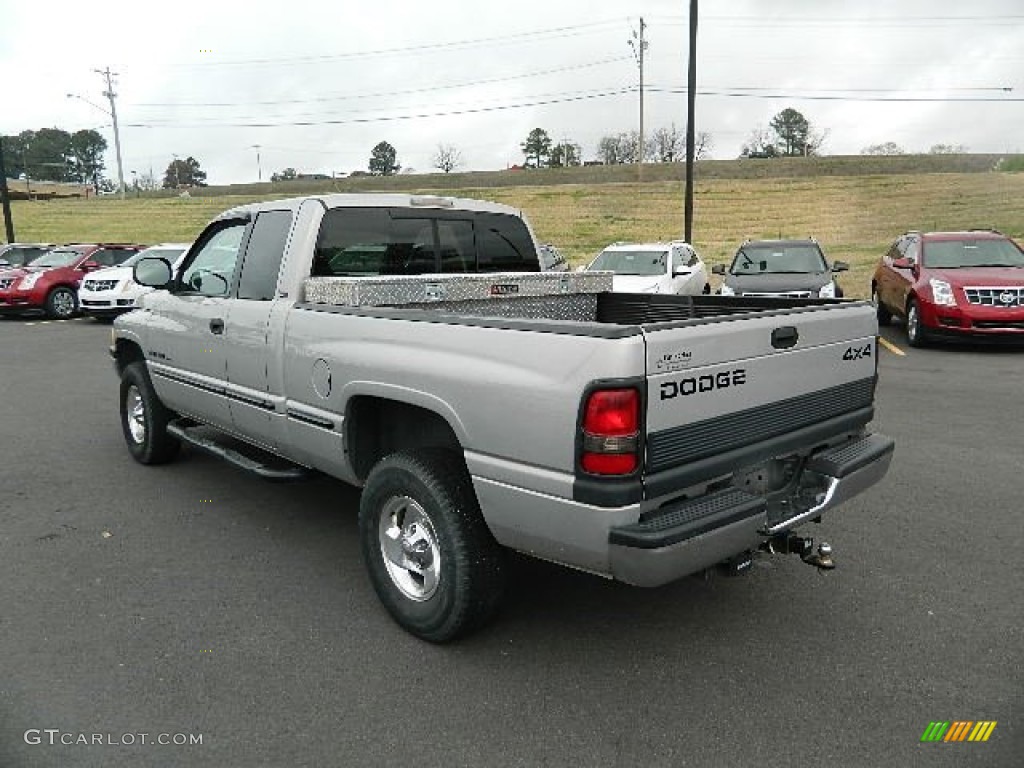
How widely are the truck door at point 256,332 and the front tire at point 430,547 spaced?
0.96 m

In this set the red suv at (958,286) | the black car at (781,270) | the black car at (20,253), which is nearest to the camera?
the red suv at (958,286)

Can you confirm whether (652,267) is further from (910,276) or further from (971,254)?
(971,254)

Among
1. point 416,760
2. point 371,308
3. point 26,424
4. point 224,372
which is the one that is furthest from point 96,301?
point 416,760

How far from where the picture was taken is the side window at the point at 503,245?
499 centimetres

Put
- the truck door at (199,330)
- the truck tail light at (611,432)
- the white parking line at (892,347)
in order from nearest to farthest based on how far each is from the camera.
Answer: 1. the truck tail light at (611,432)
2. the truck door at (199,330)
3. the white parking line at (892,347)

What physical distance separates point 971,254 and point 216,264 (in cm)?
1093

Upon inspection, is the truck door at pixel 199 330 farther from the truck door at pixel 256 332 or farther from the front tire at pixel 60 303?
the front tire at pixel 60 303

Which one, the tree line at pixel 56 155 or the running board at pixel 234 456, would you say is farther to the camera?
the tree line at pixel 56 155

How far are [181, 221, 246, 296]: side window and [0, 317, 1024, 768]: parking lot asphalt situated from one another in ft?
4.57

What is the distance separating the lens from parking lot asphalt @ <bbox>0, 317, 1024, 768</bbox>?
8.82 feet

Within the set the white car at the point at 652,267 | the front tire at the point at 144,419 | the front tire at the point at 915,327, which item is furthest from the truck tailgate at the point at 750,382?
the white car at the point at 652,267

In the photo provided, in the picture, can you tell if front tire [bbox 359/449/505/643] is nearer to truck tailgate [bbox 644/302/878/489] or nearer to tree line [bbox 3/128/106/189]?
truck tailgate [bbox 644/302/878/489]

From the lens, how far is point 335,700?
9.66 ft

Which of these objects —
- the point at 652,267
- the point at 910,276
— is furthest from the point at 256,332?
the point at 652,267
